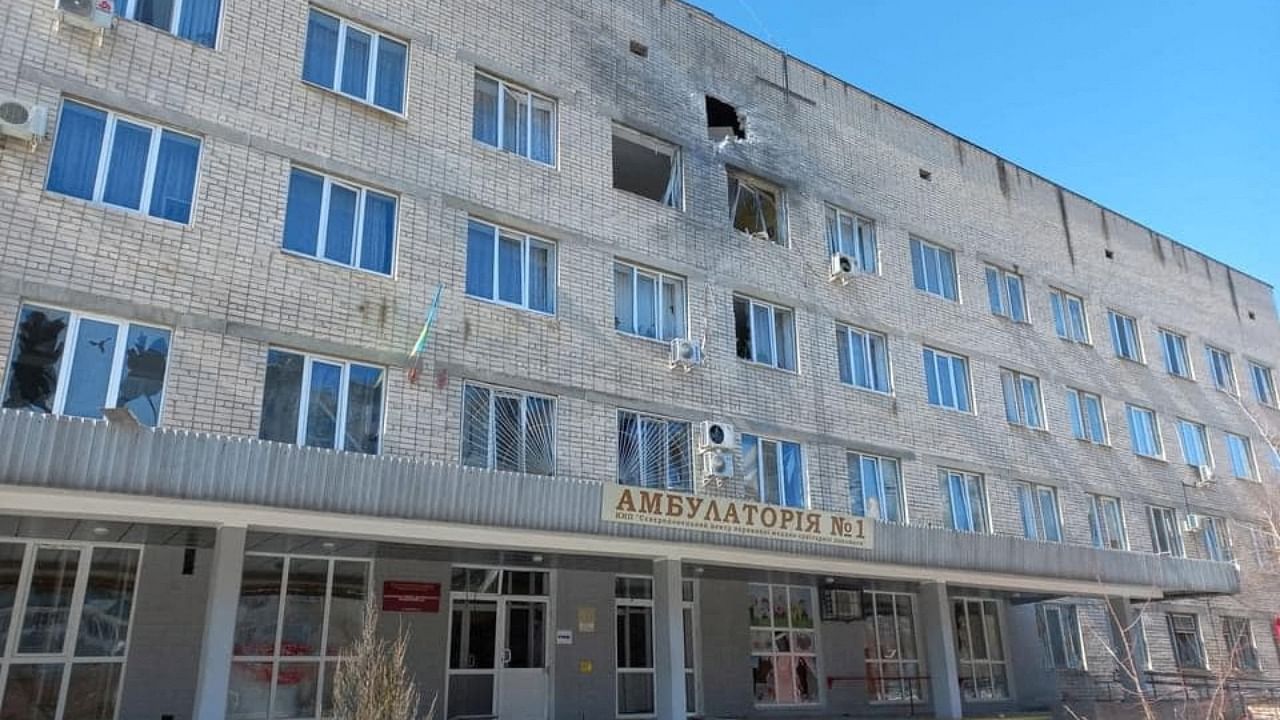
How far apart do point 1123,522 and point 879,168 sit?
10.6m

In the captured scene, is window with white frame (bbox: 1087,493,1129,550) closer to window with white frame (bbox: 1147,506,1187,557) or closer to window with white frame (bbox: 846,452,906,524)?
window with white frame (bbox: 1147,506,1187,557)

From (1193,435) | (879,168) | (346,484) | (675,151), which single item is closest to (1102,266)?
(1193,435)

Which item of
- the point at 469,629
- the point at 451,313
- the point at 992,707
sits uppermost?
the point at 451,313

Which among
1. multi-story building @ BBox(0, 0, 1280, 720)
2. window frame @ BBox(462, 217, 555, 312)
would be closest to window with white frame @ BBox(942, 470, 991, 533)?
multi-story building @ BBox(0, 0, 1280, 720)

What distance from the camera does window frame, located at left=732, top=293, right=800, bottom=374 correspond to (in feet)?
56.5

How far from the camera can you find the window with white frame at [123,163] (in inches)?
443

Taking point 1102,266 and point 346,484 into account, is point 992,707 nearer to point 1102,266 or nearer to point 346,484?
point 1102,266

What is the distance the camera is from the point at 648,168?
1798 centimetres

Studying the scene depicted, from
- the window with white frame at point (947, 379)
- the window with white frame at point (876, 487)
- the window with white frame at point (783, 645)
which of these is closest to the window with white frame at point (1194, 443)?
the window with white frame at point (947, 379)

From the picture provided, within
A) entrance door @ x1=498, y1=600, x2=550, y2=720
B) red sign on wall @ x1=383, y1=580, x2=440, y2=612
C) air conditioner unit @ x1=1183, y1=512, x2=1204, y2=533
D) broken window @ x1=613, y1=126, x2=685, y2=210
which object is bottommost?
entrance door @ x1=498, y1=600, x2=550, y2=720

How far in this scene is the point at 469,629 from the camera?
1422 centimetres

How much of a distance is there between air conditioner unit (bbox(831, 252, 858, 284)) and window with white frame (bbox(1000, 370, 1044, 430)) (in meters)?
5.45

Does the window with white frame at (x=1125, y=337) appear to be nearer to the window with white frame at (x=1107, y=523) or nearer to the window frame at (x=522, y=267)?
the window with white frame at (x=1107, y=523)

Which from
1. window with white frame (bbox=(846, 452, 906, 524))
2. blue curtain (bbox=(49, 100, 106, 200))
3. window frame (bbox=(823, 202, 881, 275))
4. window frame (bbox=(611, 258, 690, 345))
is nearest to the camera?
blue curtain (bbox=(49, 100, 106, 200))
